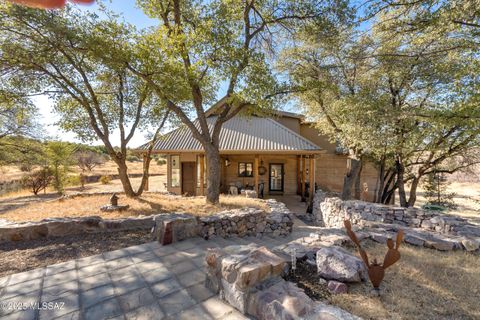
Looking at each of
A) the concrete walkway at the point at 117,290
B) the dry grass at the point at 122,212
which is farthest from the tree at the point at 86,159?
the concrete walkway at the point at 117,290

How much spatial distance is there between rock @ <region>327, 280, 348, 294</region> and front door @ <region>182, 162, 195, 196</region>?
414 inches

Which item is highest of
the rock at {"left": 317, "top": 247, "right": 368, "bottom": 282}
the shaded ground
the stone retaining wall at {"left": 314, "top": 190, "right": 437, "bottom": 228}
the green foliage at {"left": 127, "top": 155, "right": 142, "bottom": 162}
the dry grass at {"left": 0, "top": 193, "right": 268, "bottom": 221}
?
the green foliage at {"left": 127, "top": 155, "right": 142, "bottom": 162}

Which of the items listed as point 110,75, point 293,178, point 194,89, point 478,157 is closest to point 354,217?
point 478,157

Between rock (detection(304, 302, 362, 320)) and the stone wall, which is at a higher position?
rock (detection(304, 302, 362, 320))

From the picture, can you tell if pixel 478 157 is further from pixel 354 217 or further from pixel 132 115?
pixel 132 115

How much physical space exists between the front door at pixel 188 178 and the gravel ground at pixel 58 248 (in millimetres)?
7530

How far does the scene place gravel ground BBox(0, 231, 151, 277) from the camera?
3.30m

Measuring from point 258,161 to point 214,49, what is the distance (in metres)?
6.26

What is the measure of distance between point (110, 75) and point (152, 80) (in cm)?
218

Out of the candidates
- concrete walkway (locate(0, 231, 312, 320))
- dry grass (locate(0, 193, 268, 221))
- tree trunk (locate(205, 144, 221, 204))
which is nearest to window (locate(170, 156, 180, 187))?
dry grass (locate(0, 193, 268, 221))

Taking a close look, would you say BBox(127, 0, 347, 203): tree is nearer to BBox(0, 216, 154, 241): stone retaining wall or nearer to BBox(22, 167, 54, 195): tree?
BBox(0, 216, 154, 241): stone retaining wall

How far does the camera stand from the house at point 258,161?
10.6m

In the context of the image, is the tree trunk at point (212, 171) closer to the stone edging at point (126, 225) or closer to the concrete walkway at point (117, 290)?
the stone edging at point (126, 225)

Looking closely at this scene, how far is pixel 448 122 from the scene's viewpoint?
5660 millimetres
